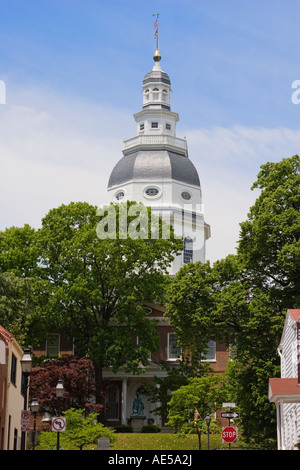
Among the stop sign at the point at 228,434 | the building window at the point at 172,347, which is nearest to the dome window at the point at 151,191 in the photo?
the building window at the point at 172,347

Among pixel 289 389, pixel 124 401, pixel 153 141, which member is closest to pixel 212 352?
pixel 124 401

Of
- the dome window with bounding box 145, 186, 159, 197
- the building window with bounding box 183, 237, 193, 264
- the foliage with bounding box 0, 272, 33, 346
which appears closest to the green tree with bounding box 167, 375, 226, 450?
the foliage with bounding box 0, 272, 33, 346

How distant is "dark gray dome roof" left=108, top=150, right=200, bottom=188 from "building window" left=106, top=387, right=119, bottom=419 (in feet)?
80.3

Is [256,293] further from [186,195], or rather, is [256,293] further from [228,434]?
[186,195]

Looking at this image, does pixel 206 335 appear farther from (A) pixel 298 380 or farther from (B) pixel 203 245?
(B) pixel 203 245

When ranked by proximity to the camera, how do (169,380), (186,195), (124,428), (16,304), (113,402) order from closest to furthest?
(16,304) < (124,428) < (169,380) < (113,402) < (186,195)

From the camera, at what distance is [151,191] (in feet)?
267

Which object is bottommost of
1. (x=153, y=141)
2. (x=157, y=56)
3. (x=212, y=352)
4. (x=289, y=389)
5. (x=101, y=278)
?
(x=289, y=389)

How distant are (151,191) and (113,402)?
24.1m

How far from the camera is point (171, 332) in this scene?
65438mm

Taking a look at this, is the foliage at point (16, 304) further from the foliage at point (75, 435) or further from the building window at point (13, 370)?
the building window at point (13, 370)

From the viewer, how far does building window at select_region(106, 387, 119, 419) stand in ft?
208

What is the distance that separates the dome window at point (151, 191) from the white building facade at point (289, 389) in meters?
42.2
